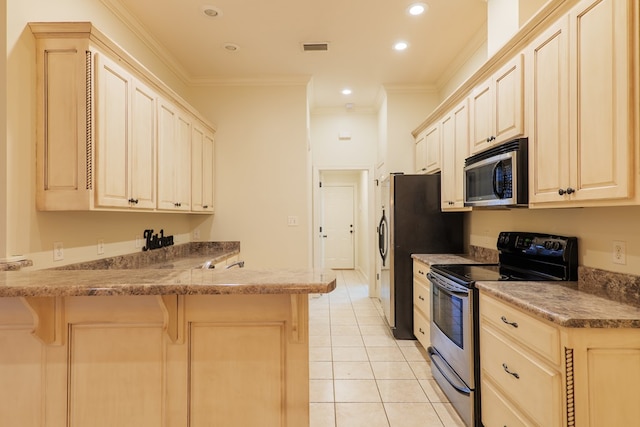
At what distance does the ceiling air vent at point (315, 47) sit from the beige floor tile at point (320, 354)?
303 centimetres

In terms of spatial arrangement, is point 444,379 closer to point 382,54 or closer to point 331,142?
point 382,54

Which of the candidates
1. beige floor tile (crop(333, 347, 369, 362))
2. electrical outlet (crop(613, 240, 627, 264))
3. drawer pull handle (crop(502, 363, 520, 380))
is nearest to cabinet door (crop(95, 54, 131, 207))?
beige floor tile (crop(333, 347, 369, 362))

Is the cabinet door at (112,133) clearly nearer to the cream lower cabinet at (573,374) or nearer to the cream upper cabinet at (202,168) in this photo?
the cream upper cabinet at (202,168)

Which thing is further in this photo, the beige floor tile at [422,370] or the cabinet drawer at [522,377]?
the beige floor tile at [422,370]

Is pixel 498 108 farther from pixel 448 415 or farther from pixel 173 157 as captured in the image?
pixel 173 157

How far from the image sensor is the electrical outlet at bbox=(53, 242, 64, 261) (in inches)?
80.1

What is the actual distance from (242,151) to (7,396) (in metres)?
3.22

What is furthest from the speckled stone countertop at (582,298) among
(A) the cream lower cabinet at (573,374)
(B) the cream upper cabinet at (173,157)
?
(B) the cream upper cabinet at (173,157)

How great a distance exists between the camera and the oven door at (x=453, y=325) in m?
2.10

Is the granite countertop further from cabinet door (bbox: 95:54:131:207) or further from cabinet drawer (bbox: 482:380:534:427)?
cabinet drawer (bbox: 482:380:534:427)

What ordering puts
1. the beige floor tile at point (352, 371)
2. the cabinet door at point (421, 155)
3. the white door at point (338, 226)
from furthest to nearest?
1. the white door at point (338, 226)
2. the cabinet door at point (421, 155)
3. the beige floor tile at point (352, 371)

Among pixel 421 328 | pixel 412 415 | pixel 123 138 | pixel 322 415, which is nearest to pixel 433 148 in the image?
pixel 421 328

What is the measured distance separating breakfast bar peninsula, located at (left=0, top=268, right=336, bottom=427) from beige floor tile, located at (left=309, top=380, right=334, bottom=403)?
1.18 metres

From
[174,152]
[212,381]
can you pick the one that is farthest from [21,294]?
[174,152]
